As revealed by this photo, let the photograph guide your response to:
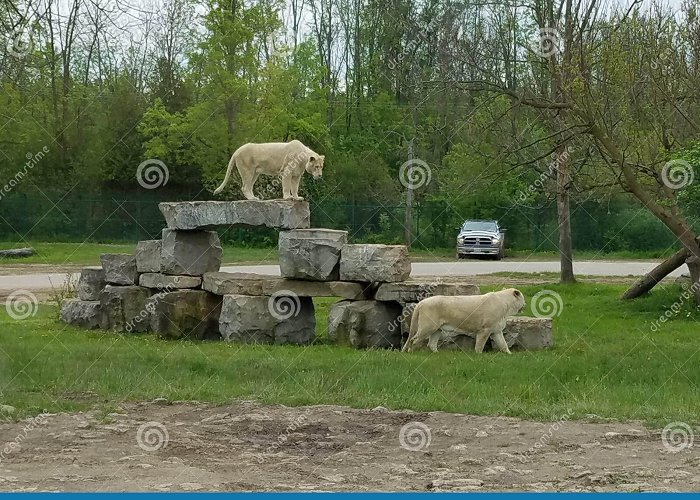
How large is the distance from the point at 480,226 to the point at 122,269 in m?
27.4

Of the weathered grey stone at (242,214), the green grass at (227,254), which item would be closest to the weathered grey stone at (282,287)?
the weathered grey stone at (242,214)

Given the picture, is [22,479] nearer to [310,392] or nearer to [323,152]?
[310,392]

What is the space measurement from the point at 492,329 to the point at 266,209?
14.9ft

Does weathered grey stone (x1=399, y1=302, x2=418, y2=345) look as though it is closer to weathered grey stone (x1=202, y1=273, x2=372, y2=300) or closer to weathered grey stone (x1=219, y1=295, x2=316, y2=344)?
weathered grey stone (x1=202, y1=273, x2=372, y2=300)

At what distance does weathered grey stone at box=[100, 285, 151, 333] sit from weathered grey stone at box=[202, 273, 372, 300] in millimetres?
1678

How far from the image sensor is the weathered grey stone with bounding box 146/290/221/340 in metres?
17.5

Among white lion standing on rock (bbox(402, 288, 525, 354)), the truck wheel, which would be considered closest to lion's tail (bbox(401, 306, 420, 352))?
white lion standing on rock (bbox(402, 288, 525, 354))

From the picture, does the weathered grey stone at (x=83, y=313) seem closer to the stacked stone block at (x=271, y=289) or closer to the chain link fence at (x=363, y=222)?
the stacked stone block at (x=271, y=289)

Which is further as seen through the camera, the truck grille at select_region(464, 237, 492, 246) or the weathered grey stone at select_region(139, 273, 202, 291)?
the truck grille at select_region(464, 237, 492, 246)

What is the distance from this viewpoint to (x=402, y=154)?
177ft

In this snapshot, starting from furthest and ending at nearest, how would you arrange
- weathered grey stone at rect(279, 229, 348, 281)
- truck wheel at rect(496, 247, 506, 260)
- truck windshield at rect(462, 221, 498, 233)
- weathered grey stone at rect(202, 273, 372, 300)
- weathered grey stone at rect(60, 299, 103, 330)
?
truck windshield at rect(462, 221, 498, 233) → truck wheel at rect(496, 247, 506, 260) → weathered grey stone at rect(60, 299, 103, 330) → weathered grey stone at rect(202, 273, 372, 300) → weathered grey stone at rect(279, 229, 348, 281)

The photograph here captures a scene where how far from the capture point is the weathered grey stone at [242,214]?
55.2 ft

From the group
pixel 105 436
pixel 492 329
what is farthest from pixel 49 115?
pixel 105 436

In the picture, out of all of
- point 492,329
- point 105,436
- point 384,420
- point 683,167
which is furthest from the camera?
point 683,167
